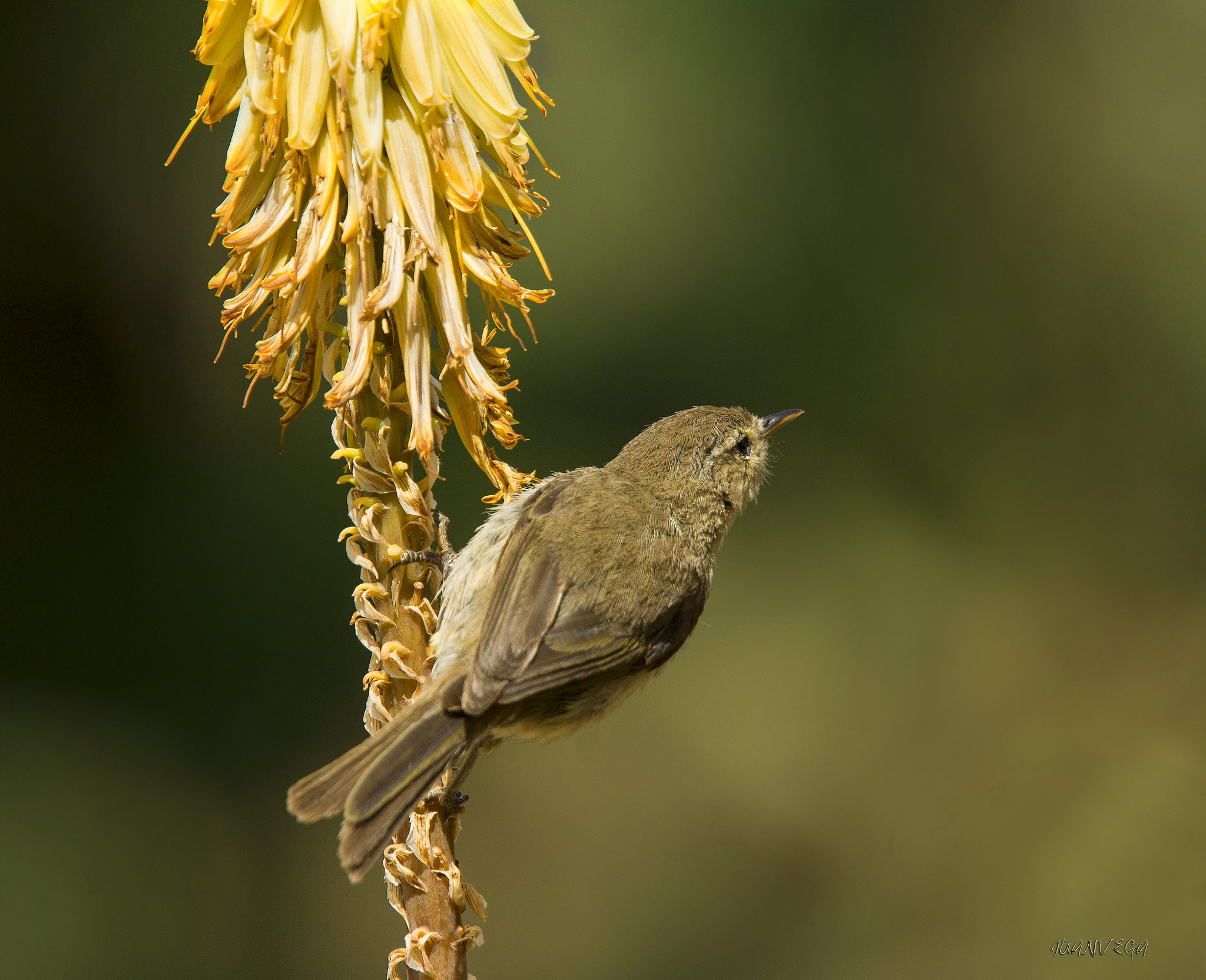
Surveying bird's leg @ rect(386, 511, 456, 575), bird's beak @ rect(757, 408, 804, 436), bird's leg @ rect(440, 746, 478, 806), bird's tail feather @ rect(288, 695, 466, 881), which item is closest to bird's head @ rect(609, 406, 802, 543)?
bird's beak @ rect(757, 408, 804, 436)

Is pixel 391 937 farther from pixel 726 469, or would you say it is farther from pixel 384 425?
pixel 384 425

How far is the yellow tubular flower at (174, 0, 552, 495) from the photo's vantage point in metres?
1.64

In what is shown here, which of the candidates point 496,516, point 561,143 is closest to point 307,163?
point 496,516

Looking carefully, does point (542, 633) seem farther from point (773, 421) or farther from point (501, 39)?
point (501, 39)

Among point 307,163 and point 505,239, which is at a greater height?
point 307,163

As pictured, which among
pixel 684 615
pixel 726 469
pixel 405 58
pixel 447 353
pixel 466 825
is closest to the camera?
pixel 405 58

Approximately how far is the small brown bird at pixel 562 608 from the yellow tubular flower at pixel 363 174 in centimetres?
53

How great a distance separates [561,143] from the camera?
418 cm

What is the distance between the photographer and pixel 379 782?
5.81 ft

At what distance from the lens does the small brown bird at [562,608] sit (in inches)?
73.4

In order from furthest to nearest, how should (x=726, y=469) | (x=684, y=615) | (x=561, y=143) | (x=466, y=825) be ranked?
(x=466, y=825), (x=561, y=143), (x=726, y=469), (x=684, y=615)

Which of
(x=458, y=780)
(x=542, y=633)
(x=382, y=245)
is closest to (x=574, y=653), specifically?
(x=542, y=633)

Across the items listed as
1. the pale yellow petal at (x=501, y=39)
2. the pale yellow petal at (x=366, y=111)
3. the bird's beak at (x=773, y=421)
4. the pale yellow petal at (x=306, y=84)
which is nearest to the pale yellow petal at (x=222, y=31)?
the pale yellow petal at (x=306, y=84)

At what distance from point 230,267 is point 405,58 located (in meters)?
0.44
